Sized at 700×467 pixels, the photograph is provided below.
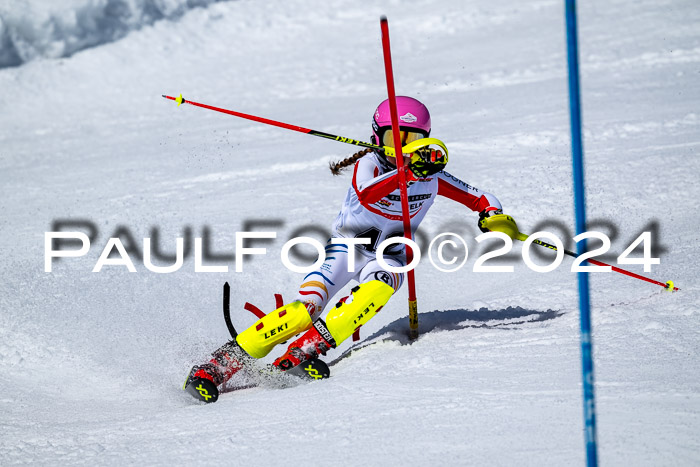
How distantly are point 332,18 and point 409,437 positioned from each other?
1208 centimetres

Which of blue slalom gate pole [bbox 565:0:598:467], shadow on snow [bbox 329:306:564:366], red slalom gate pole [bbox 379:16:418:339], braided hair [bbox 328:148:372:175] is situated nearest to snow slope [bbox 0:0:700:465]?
shadow on snow [bbox 329:306:564:366]

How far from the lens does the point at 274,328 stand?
3744mm

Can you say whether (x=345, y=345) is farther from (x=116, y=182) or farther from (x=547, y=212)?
(x=116, y=182)

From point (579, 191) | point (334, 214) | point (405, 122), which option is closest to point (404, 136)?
point (405, 122)

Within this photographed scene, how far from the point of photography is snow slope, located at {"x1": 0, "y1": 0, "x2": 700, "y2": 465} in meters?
2.92

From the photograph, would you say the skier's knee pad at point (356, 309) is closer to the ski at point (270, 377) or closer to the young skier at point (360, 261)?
the young skier at point (360, 261)

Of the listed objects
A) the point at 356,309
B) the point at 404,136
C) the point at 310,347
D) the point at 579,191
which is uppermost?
the point at 404,136

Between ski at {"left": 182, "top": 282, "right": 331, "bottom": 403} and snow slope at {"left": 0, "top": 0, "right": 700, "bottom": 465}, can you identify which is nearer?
snow slope at {"left": 0, "top": 0, "right": 700, "bottom": 465}

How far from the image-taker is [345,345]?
478 centimetres

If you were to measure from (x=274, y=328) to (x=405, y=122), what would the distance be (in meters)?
1.18

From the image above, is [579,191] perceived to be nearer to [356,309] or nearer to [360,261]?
[356,309]

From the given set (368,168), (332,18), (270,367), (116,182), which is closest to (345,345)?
(270,367)

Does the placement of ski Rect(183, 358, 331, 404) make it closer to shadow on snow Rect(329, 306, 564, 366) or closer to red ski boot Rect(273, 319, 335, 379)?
red ski boot Rect(273, 319, 335, 379)

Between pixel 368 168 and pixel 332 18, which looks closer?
pixel 368 168
